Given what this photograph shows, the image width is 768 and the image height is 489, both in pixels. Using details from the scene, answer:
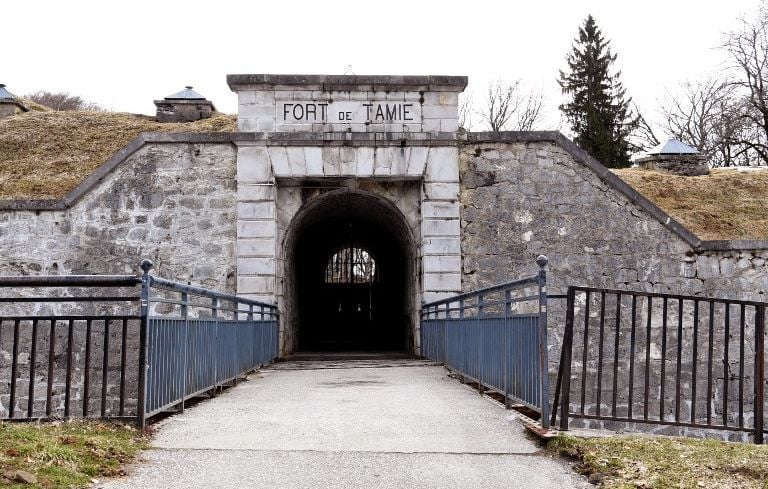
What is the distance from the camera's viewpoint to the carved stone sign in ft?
46.2

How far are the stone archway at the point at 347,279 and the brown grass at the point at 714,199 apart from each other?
18.3 feet

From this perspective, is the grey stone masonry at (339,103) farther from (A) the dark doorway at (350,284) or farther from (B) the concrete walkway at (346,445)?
(B) the concrete walkway at (346,445)

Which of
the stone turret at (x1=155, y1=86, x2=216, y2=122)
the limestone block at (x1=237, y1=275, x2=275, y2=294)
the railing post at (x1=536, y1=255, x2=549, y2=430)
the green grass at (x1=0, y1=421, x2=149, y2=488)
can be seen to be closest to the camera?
Answer: the green grass at (x1=0, y1=421, x2=149, y2=488)

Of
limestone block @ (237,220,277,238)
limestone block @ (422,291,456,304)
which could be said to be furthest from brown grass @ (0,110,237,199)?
limestone block @ (422,291,456,304)

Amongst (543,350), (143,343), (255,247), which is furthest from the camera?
(255,247)

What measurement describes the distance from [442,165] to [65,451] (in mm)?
10436

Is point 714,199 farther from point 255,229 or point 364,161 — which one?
point 255,229

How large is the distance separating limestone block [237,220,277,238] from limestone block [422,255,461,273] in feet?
9.36

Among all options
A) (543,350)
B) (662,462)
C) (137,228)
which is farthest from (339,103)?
(662,462)

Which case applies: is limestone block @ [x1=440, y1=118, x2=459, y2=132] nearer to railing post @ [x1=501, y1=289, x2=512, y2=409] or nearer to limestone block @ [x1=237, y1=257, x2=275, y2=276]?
limestone block @ [x1=237, y1=257, x2=275, y2=276]

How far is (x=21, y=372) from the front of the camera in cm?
1321

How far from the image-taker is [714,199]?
1672cm

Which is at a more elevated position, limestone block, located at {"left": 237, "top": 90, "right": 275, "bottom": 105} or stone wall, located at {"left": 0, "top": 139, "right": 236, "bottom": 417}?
limestone block, located at {"left": 237, "top": 90, "right": 275, "bottom": 105}

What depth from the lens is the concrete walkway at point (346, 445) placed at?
454 centimetres
